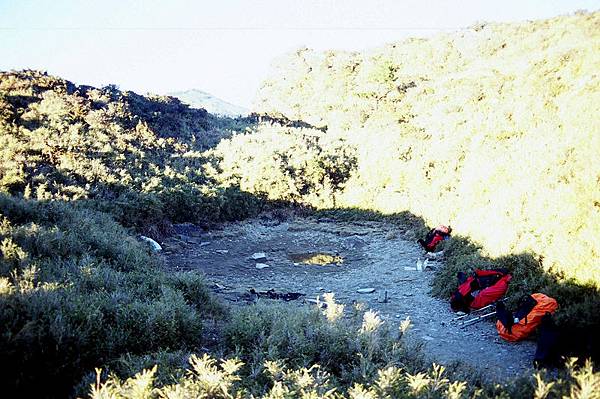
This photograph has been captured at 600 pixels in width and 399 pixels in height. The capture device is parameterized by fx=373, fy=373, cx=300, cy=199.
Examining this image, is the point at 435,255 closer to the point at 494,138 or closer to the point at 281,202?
the point at 494,138

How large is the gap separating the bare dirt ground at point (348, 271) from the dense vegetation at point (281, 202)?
2.82 ft

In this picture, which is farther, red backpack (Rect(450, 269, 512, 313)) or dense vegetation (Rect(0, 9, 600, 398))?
red backpack (Rect(450, 269, 512, 313))

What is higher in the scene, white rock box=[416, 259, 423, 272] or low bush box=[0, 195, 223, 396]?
low bush box=[0, 195, 223, 396]

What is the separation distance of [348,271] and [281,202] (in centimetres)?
667

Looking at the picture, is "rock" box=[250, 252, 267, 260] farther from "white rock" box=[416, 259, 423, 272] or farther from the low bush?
"white rock" box=[416, 259, 423, 272]

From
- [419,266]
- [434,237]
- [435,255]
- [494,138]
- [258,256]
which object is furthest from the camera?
[494,138]

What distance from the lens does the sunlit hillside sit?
8.16m

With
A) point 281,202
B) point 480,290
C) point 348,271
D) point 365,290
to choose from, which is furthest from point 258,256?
point 480,290

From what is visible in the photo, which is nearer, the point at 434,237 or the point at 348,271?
the point at 348,271

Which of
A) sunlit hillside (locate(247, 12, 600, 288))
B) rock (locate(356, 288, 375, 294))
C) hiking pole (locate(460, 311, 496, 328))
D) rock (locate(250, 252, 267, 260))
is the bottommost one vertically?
rock (locate(250, 252, 267, 260))

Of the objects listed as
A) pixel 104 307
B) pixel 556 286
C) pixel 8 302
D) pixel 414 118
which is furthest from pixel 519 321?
pixel 414 118

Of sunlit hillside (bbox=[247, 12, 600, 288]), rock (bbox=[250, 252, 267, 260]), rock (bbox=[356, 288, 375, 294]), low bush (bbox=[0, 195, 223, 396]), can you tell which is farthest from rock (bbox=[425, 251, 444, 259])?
low bush (bbox=[0, 195, 223, 396])

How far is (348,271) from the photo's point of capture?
10344 mm

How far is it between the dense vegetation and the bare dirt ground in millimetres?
859
